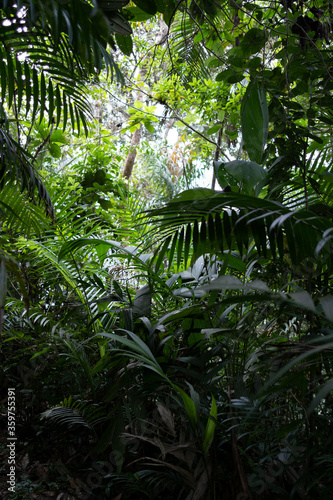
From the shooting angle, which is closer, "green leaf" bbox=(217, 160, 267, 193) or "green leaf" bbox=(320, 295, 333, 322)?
"green leaf" bbox=(320, 295, 333, 322)

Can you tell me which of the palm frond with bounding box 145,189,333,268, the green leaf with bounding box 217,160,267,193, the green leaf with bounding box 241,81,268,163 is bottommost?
the palm frond with bounding box 145,189,333,268

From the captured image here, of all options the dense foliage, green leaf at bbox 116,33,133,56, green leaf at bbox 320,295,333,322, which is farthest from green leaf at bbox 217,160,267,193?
green leaf at bbox 116,33,133,56

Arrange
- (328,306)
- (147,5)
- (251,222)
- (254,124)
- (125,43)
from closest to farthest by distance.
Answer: (328,306), (251,222), (254,124), (147,5), (125,43)

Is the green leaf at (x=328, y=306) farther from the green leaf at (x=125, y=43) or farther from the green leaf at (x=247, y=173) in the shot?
the green leaf at (x=125, y=43)

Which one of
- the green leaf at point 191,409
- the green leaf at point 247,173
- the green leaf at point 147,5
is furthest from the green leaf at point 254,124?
the green leaf at point 191,409

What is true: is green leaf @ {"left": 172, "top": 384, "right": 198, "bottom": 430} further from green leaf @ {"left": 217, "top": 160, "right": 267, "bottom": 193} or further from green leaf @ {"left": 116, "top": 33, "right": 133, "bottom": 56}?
green leaf @ {"left": 116, "top": 33, "right": 133, "bottom": 56}

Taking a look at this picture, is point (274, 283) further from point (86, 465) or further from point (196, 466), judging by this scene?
point (86, 465)

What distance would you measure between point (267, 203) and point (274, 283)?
42 cm

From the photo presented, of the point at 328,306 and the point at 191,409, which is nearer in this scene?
the point at 328,306

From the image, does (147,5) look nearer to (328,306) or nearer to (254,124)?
(254,124)

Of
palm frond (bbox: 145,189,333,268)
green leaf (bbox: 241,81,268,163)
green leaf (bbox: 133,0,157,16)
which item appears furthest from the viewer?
green leaf (bbox: 133,0,157,16)

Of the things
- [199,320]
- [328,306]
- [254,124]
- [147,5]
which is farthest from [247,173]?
[147,5]

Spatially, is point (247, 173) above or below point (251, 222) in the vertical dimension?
above

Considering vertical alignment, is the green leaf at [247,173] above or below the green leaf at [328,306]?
above
